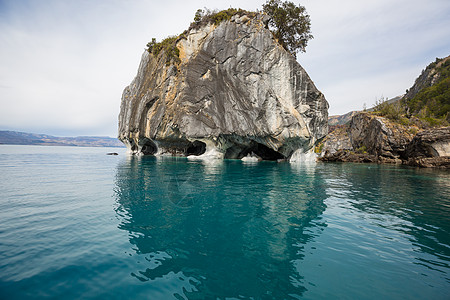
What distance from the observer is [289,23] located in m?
37.7

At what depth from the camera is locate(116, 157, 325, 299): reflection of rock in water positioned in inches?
149

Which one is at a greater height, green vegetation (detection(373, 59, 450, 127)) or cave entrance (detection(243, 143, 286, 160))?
green vegetation (detection(373, 59, 450, 127))

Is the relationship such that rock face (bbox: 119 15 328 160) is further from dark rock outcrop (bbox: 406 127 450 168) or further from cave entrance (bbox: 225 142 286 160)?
dark rock outcrop (bbox: 406 127 450 168)

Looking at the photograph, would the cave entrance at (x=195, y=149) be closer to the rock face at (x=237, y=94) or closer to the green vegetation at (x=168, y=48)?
the rock face at (x=237, y=94)

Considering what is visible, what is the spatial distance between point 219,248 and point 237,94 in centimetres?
3210

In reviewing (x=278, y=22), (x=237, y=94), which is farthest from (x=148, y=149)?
(x=278, y=22)

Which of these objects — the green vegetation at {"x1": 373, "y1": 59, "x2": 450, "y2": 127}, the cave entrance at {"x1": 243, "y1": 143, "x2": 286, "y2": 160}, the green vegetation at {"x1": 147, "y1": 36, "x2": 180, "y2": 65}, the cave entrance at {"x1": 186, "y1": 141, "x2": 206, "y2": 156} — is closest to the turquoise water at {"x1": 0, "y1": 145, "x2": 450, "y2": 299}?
the cave entrance at {"x1": 243, "y1": 143, "x2": 286, "y2": 160}

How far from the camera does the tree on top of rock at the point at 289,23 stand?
36.5 meters

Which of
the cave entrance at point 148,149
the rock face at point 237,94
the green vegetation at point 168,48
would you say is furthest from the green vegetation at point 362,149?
the cave entrance at point 148,149

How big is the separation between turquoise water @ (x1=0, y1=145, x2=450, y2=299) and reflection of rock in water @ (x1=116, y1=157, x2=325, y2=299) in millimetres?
29

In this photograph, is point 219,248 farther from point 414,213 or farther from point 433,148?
point 433,148

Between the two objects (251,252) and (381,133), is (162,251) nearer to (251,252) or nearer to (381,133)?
(251,252)

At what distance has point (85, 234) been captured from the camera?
563 centimetres

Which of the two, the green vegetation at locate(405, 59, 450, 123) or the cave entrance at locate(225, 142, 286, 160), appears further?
the green vegetation at locate(405, 59, 450, 123)
